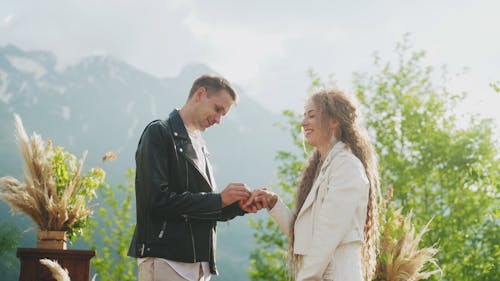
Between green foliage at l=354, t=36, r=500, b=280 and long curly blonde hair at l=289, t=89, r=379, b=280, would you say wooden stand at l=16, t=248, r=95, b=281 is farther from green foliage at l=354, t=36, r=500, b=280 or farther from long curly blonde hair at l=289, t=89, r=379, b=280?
green foliage at l=354, t=36, r=500, b=280

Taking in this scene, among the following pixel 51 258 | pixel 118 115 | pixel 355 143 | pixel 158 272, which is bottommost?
pixel 158 272

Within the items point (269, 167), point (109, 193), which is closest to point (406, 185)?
point (109, 193)

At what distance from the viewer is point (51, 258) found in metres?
4.31

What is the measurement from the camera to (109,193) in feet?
44.1

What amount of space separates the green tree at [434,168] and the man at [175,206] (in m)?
12.2

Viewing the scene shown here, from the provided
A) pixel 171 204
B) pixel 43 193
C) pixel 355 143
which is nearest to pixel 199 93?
pixel 171 204

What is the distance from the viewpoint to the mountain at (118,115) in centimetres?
11888

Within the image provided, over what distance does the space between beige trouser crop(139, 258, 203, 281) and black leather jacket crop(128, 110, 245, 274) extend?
1.6 inches

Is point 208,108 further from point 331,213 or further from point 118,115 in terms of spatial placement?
point 118,115

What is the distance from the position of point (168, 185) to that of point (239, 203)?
0.47 metres

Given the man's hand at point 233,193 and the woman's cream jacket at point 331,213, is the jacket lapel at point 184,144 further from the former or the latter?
the woman's cream jacket at point 331,213

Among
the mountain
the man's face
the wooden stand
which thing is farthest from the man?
the mountain

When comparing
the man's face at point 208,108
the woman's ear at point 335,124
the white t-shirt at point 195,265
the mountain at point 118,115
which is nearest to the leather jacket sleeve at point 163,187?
the white t-shirt at point 195,265

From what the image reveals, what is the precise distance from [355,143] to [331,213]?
51cm
